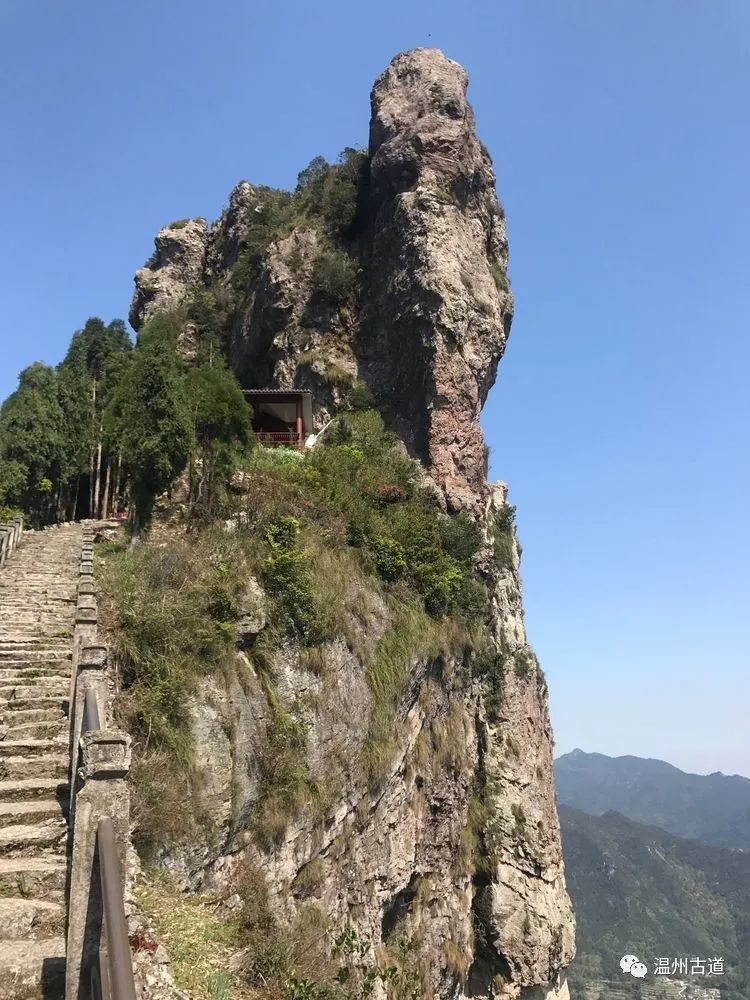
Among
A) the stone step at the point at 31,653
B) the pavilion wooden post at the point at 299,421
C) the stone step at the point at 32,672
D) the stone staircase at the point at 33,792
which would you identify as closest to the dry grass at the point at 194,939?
the stone staircase at the point at 33,792

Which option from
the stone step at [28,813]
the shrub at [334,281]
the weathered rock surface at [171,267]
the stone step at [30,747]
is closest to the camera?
the stone step at [28,813]

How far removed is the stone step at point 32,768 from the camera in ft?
22.1

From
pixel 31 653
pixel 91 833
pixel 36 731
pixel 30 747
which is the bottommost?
pixel 91 833

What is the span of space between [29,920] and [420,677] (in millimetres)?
13601

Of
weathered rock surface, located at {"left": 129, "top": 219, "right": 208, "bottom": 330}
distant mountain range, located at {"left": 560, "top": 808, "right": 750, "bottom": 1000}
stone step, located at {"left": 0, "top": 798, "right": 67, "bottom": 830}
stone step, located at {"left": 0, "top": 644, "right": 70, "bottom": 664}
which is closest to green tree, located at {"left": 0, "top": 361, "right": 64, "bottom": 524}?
weathered rock surface, located at {"left": 129, "top": 219, "right": 208, "bottom": 330}

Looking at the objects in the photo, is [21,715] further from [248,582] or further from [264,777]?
[248,582]

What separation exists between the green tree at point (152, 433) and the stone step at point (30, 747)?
480 inches

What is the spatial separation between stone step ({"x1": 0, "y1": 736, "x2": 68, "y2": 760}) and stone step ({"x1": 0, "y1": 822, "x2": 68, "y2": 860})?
3.99 ft

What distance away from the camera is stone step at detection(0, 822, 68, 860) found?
18.6 feet

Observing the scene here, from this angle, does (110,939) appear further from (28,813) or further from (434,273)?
(434,273)

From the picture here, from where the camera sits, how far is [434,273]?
1046 inches

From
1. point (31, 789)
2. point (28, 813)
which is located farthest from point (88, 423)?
point (28, 813)

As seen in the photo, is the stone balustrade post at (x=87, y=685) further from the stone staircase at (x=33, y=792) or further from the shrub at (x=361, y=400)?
the shrub at (x=361, y=400)

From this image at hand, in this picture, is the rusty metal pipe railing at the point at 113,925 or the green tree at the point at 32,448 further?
the green tree at the point at 32,448
